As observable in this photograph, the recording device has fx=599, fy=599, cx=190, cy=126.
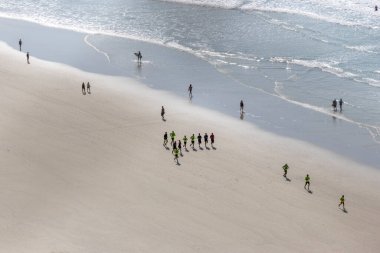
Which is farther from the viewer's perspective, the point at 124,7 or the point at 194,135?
the point at 124,7

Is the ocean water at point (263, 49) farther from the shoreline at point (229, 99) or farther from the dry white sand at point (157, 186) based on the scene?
the dry white sand at point (157, 186)

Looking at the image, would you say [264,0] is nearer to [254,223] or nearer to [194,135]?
[194,135]

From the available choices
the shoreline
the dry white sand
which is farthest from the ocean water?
the dry white sand

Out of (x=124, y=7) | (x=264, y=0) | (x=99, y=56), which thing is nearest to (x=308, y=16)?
(x=264, y=0)

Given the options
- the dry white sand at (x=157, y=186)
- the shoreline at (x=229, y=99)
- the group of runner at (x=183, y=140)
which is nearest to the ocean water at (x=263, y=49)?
the shoreline at (x=229, y=99)

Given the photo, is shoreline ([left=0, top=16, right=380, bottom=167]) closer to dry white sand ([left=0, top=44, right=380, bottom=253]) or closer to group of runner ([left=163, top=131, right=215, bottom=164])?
dry white sand ([left=0, top=44, right=380, bottom=253])

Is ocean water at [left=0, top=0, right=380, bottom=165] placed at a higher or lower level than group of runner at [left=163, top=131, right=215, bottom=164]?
higher
